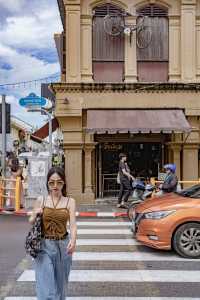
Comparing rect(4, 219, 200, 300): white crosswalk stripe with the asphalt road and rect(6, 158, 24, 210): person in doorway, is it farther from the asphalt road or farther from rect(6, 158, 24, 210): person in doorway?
rect(6, 158, 24, 210): person in doorway

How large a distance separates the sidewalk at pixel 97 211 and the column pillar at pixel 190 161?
9.09ft

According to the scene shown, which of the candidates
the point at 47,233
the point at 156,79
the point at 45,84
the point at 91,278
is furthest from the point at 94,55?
the point at 47,233

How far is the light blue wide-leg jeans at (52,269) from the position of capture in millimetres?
4848

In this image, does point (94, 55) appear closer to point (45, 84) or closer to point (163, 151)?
point (163, 151)

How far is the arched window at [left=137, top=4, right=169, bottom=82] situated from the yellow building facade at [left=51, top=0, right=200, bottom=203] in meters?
0.04

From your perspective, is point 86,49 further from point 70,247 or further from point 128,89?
point 70,247

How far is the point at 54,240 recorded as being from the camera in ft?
16.3

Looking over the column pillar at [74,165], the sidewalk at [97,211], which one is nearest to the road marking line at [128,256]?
the sidewalk at [97,211]

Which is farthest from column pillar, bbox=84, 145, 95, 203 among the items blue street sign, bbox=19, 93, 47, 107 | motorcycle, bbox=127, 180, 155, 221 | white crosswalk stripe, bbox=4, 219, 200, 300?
white crosswalk stripe, bbox=4, 219, 200, 300

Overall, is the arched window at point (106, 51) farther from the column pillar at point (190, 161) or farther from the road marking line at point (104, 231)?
the road marking line at point (104, 231)

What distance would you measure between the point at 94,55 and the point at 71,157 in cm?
375

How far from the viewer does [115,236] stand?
1095cm

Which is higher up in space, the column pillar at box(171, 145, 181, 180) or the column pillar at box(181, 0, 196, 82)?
the column pillar at box(181, 0, 196, 82)

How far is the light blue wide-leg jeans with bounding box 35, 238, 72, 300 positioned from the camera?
4.85m
